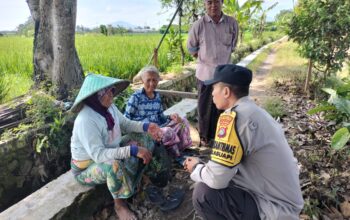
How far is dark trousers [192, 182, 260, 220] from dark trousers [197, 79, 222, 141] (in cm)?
184

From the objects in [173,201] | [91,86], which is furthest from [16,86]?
[173,201]

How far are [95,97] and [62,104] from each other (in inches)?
52.2

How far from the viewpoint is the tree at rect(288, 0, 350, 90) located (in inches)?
187

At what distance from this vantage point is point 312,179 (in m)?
2.54

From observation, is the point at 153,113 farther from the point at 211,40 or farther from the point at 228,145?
the point at 228,145

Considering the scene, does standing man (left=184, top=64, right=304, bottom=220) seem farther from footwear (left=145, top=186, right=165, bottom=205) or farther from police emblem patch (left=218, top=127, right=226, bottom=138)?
footwear (left=145, top=186, right=165, bottom=205)

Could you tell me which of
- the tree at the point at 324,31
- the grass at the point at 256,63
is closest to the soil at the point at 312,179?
the tree at the point at 324,31

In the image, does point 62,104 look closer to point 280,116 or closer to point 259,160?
point 259,160

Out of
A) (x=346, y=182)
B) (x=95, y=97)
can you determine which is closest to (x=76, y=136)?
(x=95, y=97)

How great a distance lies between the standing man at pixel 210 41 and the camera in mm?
3264

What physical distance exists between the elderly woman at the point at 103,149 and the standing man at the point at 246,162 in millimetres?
690

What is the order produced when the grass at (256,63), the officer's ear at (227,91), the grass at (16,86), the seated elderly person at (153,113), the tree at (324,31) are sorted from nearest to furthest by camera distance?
the officer's ear at (227,91)
the seated elderly person at (153,113)
the grass at (16,86)
the tree at (324,31)
the grass at (256,63)

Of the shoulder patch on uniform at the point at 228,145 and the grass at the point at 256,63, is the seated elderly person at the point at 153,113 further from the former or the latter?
the grass at the point at 256,63

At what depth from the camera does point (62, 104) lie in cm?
325
